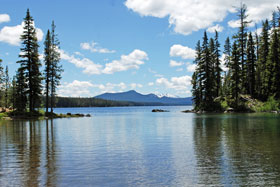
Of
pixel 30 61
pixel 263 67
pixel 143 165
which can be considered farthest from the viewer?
pixel 263 67

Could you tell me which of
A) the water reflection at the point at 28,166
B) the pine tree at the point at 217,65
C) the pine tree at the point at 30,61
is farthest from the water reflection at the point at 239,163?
the pine tree at the point at 217,65

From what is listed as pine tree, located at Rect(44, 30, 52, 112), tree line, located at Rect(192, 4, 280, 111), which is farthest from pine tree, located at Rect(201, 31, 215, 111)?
pine tree, located at Rect(44, 30, 52, 112)

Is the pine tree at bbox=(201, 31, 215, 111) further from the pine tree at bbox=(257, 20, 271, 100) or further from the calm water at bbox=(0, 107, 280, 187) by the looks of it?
the calm water at bbox=(0, 107, 280, 187)

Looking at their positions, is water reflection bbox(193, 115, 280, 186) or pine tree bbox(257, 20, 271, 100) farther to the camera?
pine tree bbox(257, 20, 271, 100)

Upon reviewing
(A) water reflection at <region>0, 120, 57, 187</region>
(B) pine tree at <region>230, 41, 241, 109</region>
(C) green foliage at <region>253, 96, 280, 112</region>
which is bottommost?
(A) water reflection at <region>0, 120, 57, 187</region>

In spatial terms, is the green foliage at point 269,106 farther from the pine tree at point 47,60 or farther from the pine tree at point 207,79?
the pine tree at point 47,60

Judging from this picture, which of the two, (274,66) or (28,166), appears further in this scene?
(274,66)

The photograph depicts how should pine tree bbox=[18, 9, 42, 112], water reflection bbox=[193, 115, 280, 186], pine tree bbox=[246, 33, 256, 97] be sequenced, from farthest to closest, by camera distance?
pine tree bbox=[246, 33, 256, 97] → pine tree bbox=[18, 9, 42, 112] → water reflection bbox=[193, 115, 280, 186]

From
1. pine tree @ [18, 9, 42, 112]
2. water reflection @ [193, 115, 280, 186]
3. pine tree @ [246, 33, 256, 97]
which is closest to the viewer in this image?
water reflection @ [193, 115, 280, 186]

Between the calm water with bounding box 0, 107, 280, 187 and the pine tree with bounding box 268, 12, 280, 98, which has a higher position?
the pine tree with bounding box 268, 12, 280, 98

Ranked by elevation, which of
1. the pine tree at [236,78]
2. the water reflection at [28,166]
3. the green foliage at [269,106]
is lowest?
the water reflection at [28,166]

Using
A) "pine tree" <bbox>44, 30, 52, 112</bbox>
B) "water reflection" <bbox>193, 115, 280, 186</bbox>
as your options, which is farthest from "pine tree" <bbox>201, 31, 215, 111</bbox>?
"water reflection" <bbox>193, 115, 280, 186</bbox>

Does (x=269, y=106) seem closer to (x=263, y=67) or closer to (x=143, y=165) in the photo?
(x=263, y=67)

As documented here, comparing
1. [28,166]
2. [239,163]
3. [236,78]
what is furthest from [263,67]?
[28,166]
